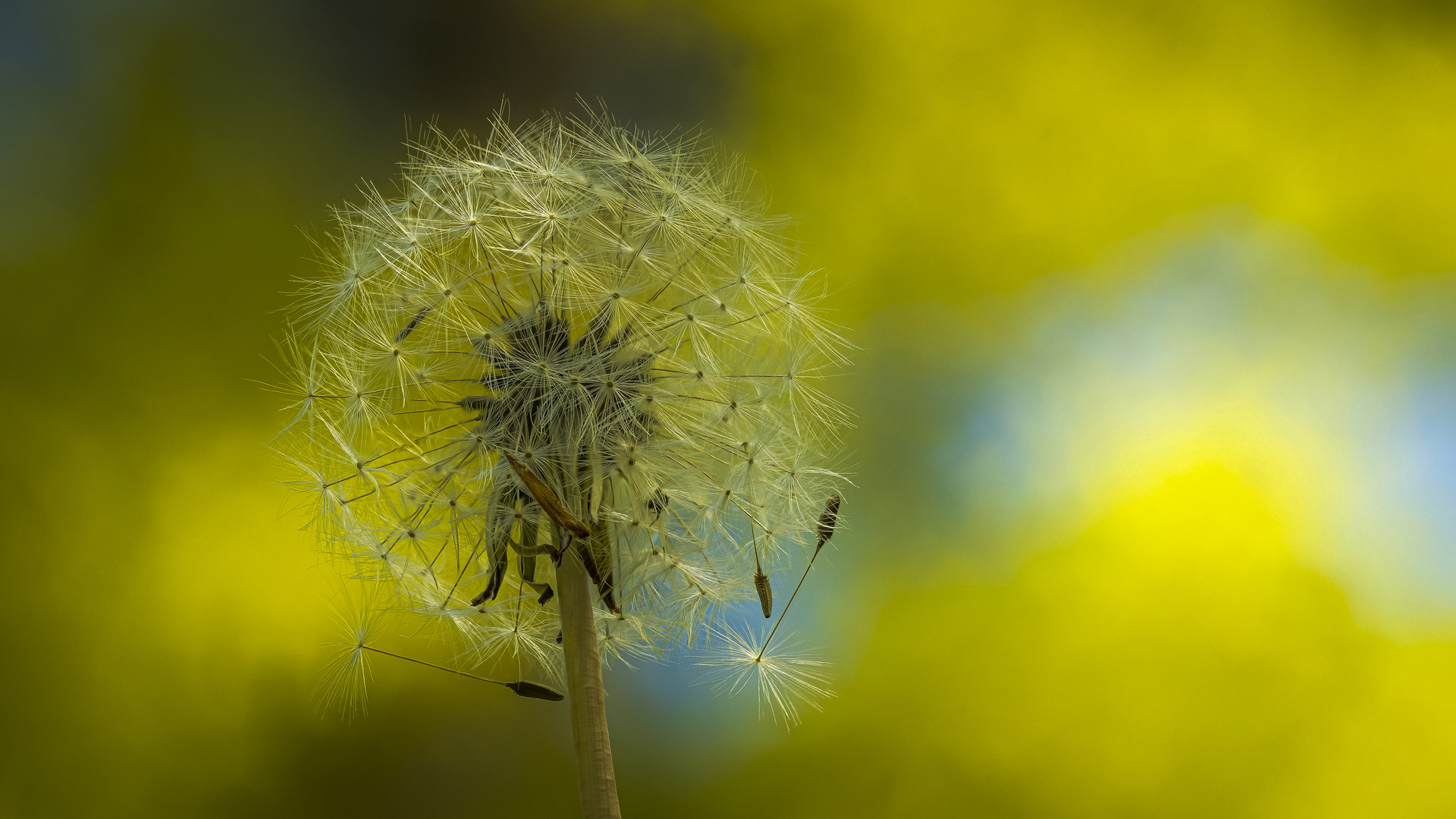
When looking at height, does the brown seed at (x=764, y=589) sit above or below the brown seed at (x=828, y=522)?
below

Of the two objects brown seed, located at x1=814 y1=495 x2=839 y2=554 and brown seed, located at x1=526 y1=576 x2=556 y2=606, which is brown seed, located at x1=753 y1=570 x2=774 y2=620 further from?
brown seed, located at x1=526 y1=576 x2=556 y2=606

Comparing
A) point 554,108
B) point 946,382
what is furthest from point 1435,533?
point 554,108

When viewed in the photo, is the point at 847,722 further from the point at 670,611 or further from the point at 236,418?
the point at 236,418

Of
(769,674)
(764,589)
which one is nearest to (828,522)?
(764,589)

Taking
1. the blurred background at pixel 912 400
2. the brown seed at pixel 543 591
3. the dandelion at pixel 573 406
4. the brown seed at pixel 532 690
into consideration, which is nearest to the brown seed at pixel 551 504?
the dandelion at pixel 573 406

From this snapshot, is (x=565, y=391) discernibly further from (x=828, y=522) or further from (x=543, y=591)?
(x=828, y=522)

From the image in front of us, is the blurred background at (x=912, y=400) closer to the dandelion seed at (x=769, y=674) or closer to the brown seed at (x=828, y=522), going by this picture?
the dandelion seed at (x=769, y=674)
